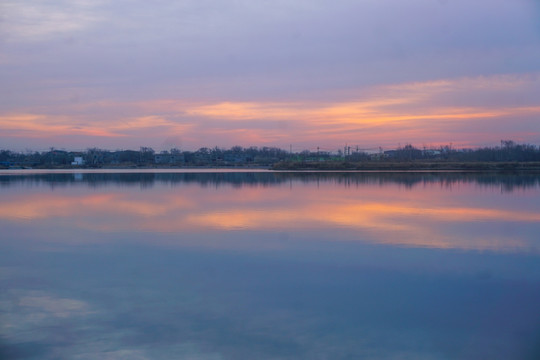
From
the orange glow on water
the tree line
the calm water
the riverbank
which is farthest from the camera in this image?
the tree line

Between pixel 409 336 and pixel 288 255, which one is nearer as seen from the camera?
pixel 409 336

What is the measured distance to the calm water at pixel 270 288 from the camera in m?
3.38

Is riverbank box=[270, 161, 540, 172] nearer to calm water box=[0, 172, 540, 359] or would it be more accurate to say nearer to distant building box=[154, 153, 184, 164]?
calm water box=[0, 172, 540, 359]

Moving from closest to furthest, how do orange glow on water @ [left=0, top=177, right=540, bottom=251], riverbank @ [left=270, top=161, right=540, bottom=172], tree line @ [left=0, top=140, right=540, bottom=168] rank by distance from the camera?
orange glow on water @ [left=0, top=177, right=540, bottom=251], riverbank @ [left=270, top=161, right=540, bottom=172], tree line @ [left=0, top=140, right=540, bottom=168]

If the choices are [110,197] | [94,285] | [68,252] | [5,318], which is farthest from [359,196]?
[5,318]

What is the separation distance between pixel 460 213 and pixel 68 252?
7373 mm

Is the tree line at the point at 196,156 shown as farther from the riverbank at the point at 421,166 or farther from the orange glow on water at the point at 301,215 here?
the orange glow on water at the point at 301,215

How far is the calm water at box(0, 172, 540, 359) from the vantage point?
3.38m

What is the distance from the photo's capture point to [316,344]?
336 centimetres

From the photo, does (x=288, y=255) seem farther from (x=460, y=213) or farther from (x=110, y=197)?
(x=110, y=197)

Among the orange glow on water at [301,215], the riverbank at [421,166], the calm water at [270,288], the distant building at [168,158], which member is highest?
the distant building at [168,158]

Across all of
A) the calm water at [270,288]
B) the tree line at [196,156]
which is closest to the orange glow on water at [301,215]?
the calm water at [270,288]

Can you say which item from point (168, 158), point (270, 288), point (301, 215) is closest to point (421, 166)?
point (301, 215)

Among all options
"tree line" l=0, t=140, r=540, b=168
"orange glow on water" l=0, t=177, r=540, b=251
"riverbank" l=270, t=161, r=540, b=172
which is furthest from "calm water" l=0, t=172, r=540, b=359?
"tree line" l=0, t=140, r=540, b=168
